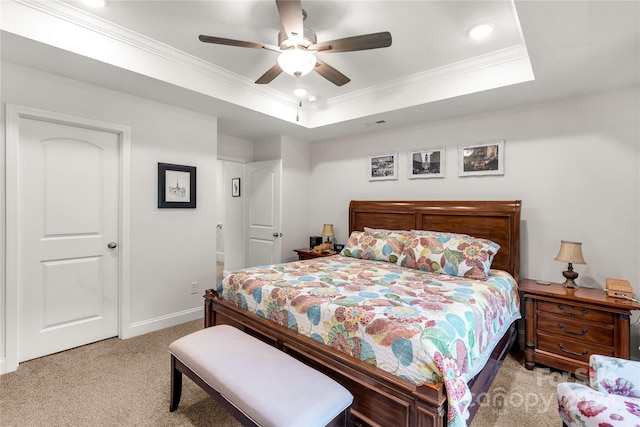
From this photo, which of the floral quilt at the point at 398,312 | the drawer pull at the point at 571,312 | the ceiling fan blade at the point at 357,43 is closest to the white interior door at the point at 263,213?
the floral quilt at the point at 398,312

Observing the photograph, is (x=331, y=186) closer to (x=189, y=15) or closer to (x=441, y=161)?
(x=441, y=161)

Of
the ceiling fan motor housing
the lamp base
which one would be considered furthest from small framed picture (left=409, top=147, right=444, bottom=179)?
the ceiling fan motor housing

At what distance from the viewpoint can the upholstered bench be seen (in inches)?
51.9

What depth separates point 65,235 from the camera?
2738mm

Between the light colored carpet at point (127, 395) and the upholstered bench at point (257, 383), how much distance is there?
0.22 metres

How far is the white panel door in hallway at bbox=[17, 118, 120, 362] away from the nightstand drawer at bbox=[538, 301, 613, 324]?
397 centimetres

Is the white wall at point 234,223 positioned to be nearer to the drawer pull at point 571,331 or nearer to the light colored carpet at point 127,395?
the light colored carpet at point 127,395

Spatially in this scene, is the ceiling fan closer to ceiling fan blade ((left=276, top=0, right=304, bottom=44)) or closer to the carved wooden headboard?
ceiling fan blade ((left=276, top=0, right=304, bottom=44))

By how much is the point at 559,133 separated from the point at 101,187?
4.47m

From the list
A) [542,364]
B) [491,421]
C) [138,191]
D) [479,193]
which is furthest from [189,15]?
[542,364]

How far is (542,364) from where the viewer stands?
8.45 ft

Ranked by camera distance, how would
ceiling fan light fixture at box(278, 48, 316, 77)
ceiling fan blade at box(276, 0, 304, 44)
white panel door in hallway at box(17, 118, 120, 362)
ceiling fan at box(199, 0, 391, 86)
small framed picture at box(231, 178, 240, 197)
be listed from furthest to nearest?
small framed picture at box(231, 178, 240, 197) < white panel door in hallway at box(17, 118, 120, 362) < ceiling fan light fixture at box(278, 48, 316, 77) < ceiling fan at box(199, 0, 391, 86) < ceiling fan blade at box(276, 0, 304, 44)

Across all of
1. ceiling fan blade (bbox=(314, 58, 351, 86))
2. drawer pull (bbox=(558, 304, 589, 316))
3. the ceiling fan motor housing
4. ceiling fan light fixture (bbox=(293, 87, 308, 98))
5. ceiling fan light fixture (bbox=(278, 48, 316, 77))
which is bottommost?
drawer pull (bbox=(558, 304, 589, 316))

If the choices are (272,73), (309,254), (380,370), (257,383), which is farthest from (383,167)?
(257,383)
